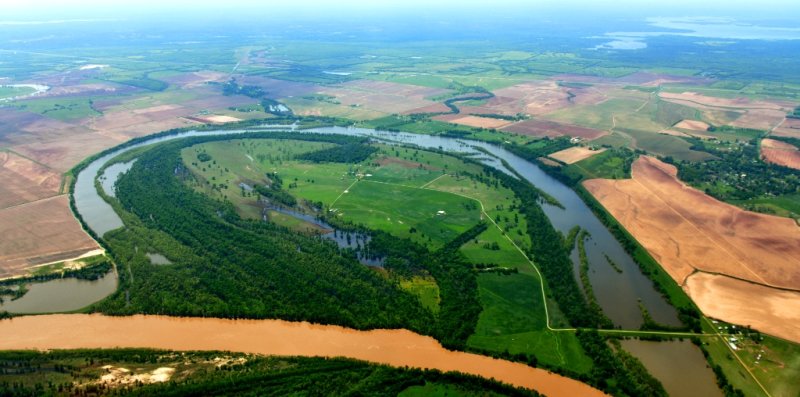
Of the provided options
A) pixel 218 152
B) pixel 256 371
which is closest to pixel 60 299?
pixel 256 371

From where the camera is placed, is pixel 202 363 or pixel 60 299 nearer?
pixel 202 363

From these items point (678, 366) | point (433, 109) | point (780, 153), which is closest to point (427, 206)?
point (678, 366)

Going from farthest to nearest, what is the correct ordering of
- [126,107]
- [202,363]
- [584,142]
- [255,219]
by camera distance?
[126,107]
[584,142]
[255,219]
[202,363]

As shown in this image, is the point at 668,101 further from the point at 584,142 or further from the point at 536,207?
the point at 536,207

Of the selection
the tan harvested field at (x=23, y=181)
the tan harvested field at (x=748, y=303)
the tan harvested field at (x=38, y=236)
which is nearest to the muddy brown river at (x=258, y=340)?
the tan harvested field at (x=38, y=236)

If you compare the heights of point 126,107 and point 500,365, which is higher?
point 126,107
